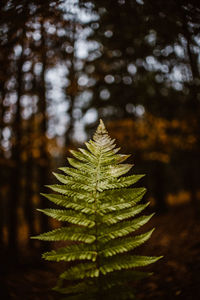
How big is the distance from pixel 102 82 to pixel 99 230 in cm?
1189

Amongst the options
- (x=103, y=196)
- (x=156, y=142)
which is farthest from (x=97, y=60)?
(x=103, y=196)

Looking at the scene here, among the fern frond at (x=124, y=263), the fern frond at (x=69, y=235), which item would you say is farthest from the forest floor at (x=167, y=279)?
the fern frond at (x=69, y=235)

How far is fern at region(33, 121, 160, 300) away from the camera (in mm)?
1172

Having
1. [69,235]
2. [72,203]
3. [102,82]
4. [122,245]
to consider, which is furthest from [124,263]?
[102,82]

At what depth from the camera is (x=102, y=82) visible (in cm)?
1223

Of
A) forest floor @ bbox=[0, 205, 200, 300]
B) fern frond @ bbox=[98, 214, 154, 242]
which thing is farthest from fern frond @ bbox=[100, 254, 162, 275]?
forest floor @ bbox=[0, 205, 200, 300]

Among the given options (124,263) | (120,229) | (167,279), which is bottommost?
(167,279)

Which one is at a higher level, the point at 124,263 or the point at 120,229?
the point at 120,229

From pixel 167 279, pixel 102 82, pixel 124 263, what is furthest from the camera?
pixel 102 82

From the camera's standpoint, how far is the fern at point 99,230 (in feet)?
3.84

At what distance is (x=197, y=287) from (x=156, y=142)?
7.90 metres

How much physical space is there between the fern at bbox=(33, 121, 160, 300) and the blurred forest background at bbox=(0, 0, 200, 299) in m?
1.81

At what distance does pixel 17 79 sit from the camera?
742 cm

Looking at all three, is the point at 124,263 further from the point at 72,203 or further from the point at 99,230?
the point at 72,203
